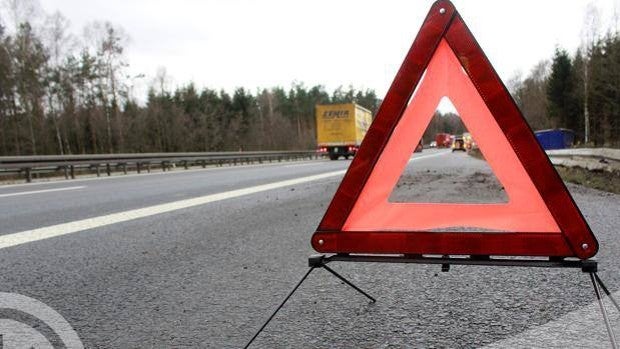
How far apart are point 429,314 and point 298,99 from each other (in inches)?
3991

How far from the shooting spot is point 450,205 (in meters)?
2.11

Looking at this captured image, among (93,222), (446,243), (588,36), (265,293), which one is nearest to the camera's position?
(446,243)

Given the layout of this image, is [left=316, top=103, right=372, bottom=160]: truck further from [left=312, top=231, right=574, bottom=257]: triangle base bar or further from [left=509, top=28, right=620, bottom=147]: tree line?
[left=312, top=231, right=574, bottom=257]: triangle base bar

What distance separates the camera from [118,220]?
5.26 meters

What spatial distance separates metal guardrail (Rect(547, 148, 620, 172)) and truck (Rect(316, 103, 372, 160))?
73.0 feet

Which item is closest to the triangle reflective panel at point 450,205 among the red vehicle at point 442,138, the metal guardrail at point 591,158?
the red vehicle at point 442,138

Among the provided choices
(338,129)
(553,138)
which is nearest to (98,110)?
(338,129)

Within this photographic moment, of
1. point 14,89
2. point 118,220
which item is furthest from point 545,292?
point 14,89

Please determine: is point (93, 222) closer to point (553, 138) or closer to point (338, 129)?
point (553, 138)

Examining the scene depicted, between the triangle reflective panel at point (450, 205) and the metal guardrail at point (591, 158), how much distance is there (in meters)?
7.15

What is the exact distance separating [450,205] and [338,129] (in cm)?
3284

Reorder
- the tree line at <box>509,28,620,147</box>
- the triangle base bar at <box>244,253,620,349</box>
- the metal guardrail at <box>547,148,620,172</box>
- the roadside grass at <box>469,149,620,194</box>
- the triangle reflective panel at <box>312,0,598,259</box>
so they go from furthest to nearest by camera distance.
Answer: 1. the tree line at <box>509,28,620,147</box>
2. the metal guardrail at <box>547,148,620,172</box>
3. the roadside grass at <box>469,149,620,194</box>
4. the triangle reflective panel at <box>312,0,598,259</box>
5. the triangle base bar at <box>244,253,620,349</box>

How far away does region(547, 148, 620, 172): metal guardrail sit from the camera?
8.26 meters

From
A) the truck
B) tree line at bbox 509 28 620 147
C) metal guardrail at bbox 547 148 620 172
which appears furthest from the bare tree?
metal guardrail at bbox 547 148 620 172
